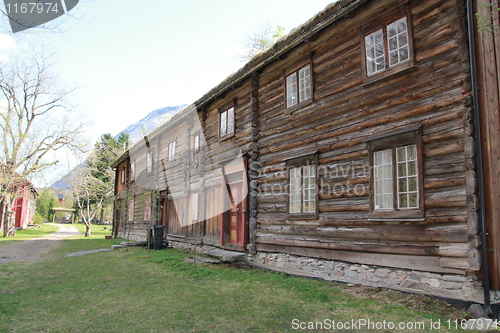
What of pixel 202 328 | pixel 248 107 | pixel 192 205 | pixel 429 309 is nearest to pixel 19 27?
pixel 202 328

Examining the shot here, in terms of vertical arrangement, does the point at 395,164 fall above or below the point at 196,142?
below

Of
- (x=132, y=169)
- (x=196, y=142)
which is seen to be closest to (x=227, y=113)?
(x=196, y=142)

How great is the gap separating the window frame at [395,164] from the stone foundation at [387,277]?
1.04 metres

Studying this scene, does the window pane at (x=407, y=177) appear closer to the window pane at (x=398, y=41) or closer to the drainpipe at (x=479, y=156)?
the drainpipe at (x=479, y=156)

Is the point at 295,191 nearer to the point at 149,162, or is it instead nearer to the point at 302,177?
the point at 302,177

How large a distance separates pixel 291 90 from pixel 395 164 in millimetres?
4164

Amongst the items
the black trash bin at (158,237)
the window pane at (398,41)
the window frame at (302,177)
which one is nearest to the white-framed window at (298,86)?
the window frame at (302,177)

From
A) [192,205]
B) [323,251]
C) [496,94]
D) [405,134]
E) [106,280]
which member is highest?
[496,94]

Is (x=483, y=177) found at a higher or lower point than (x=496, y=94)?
lower

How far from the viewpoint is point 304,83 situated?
9.33 meters

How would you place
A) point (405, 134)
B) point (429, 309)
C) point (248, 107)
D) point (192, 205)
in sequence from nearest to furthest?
point (429, 309)
point (405, 134)
point (248, 107)
point (192, 205)

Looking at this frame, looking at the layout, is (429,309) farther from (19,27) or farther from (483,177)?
(19,27)

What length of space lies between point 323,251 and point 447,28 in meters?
5.32

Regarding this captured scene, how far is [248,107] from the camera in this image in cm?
1146
